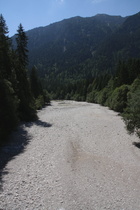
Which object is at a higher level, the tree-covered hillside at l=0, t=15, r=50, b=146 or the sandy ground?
the tree-covered hillside at l=0, t=15, r=50, b=146

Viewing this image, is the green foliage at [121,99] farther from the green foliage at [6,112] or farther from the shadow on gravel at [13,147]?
the green foliage at [6,112]

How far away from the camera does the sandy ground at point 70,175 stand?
7414 mm

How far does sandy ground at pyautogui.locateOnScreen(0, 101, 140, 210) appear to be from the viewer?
24.3ft

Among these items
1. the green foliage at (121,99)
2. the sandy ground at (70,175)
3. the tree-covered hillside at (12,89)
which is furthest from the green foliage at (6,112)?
the green foliage at (121,99)

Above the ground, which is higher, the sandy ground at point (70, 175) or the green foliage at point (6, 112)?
the green foliage at point (6, 112)

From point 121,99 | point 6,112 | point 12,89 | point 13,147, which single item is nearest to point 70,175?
point 13,147

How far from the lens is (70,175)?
968cm

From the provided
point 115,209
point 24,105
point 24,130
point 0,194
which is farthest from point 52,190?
point 24,105

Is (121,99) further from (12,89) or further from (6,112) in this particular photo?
(6,112)

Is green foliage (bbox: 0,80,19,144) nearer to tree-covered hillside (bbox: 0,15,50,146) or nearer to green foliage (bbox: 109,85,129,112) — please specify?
tree-covered hillside (bbox: 0,15,50,146)

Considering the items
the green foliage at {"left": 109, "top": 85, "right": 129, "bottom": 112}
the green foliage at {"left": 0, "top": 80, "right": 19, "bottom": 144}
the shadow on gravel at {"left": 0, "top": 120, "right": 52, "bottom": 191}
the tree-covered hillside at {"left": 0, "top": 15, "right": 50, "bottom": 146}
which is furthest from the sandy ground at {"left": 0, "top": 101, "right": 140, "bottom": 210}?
the green foliage at {"left": 109, "top": 85, "right": 129, "bottom": 112}

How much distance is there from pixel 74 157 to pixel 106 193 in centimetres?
451

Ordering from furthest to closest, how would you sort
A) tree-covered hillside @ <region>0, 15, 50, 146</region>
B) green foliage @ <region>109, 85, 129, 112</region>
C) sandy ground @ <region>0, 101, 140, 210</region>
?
1. green foliage @ <region>109, 85, 129, 112</region>
2. tree-covered hillside @ <region>0, 15, 50, 146</region>
3. sandy ground @ <region>0, 101, 140, 210</region>

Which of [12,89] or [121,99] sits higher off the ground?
[12,89]
